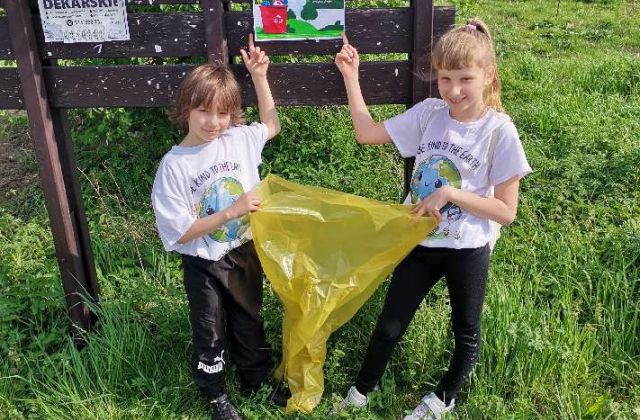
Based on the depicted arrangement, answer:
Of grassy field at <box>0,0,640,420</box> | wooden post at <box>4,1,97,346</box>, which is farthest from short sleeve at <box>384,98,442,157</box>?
wooden post at <box>4,1,97,346</box>

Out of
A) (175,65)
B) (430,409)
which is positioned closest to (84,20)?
(175,65)

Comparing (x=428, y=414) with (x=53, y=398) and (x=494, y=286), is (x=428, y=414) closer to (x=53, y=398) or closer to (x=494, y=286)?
(x=494, y=286)

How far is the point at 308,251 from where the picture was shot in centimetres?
282

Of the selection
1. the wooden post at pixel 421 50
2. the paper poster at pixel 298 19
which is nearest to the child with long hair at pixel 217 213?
the paper poster at pixel 298 19

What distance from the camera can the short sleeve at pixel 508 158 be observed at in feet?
8.13

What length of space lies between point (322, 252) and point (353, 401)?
707 millimetres

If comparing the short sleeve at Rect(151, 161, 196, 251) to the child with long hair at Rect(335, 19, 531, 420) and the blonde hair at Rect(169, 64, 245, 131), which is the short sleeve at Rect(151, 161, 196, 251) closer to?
the blonde hair at Rect(169, 64, 245, 131)

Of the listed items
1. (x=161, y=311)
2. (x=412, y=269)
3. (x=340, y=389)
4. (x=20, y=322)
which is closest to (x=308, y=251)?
(x=412, y=269)

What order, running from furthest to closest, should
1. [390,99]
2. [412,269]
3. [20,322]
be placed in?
[20,322]
[390,99]
[412,269]

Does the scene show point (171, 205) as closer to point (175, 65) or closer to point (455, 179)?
point (175, 65)

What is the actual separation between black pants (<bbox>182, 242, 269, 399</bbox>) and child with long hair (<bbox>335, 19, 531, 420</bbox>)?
0.53 meters

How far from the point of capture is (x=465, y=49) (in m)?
2.44

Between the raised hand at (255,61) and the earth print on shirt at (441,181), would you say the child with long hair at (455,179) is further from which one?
the raised hand at (255,61)

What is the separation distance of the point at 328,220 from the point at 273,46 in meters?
0.81
